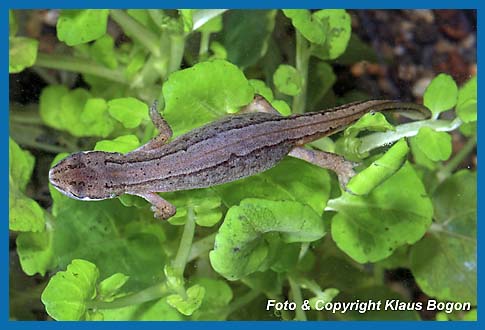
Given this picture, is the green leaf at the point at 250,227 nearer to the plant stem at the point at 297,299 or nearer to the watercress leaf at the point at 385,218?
the watercress leaf at the point at 385,218

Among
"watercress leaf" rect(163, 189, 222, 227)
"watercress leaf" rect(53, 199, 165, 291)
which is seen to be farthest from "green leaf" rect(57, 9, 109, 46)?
"watercress leaf" rect(163, 189, 222, 227)

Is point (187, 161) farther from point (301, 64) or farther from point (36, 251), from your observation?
point (36, 251)

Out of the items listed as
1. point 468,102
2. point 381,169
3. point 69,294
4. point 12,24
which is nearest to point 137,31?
point 12,24

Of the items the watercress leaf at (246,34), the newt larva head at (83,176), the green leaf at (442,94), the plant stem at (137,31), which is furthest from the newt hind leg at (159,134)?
the green leaf at (442,94)

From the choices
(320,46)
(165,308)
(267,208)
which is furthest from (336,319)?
(320,46)

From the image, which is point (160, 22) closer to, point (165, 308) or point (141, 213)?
point (141, 213)

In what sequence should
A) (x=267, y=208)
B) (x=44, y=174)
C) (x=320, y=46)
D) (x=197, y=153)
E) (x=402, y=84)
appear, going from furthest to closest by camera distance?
(x=402, y=84)
(x=44, y=174)
(x=320, y=46)
(x=197, y=153)
(x=267, y=208)

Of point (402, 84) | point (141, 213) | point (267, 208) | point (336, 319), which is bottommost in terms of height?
point (336, 319)
